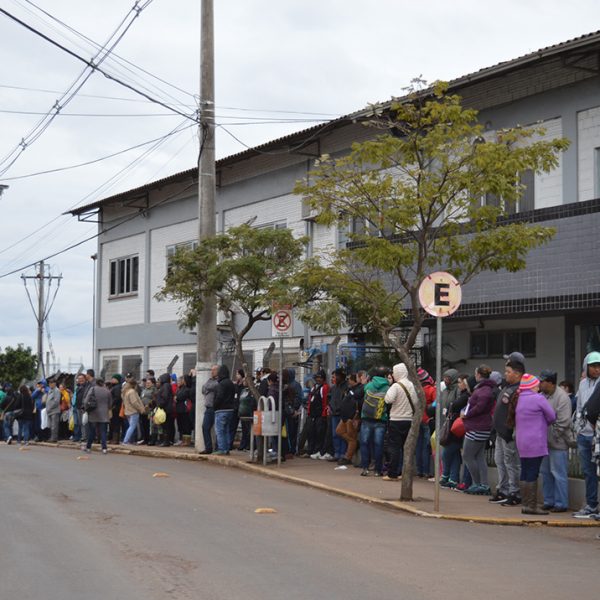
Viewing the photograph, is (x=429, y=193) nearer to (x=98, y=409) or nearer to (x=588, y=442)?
(x=588, y=442)

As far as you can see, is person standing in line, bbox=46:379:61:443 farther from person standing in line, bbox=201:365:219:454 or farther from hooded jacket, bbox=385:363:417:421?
hooded jacket, bbox=385:363:417:421

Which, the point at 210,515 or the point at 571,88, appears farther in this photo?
the point at 571,88

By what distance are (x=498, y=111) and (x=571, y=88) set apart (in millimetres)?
1862

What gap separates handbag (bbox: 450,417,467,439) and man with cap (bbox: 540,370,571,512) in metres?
1.75

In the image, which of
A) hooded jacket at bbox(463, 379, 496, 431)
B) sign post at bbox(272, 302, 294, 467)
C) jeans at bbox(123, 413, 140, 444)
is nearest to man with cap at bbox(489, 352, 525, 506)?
hooded jacket at bbox(463, 379, 496, 431)

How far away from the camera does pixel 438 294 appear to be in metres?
13.4

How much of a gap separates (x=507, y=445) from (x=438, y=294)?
2.45 m

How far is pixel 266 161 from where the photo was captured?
27.1m

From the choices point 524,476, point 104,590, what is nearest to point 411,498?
point 524,476

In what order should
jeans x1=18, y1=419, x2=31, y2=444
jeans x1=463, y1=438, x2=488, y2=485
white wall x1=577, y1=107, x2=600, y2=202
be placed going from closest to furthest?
jeans x1=463, y1=438, x2=488, y2=485 < white wall x1=577, y1=107, x2=600, y2=202 < jeans x1=18, y1=419, x2=31, y2=444

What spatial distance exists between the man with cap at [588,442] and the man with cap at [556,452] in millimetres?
255

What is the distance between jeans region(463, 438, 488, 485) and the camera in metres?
15.1

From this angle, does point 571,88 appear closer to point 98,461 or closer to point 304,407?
point 304,407

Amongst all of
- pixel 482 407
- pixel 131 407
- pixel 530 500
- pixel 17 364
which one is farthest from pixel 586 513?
pixel 17 364
